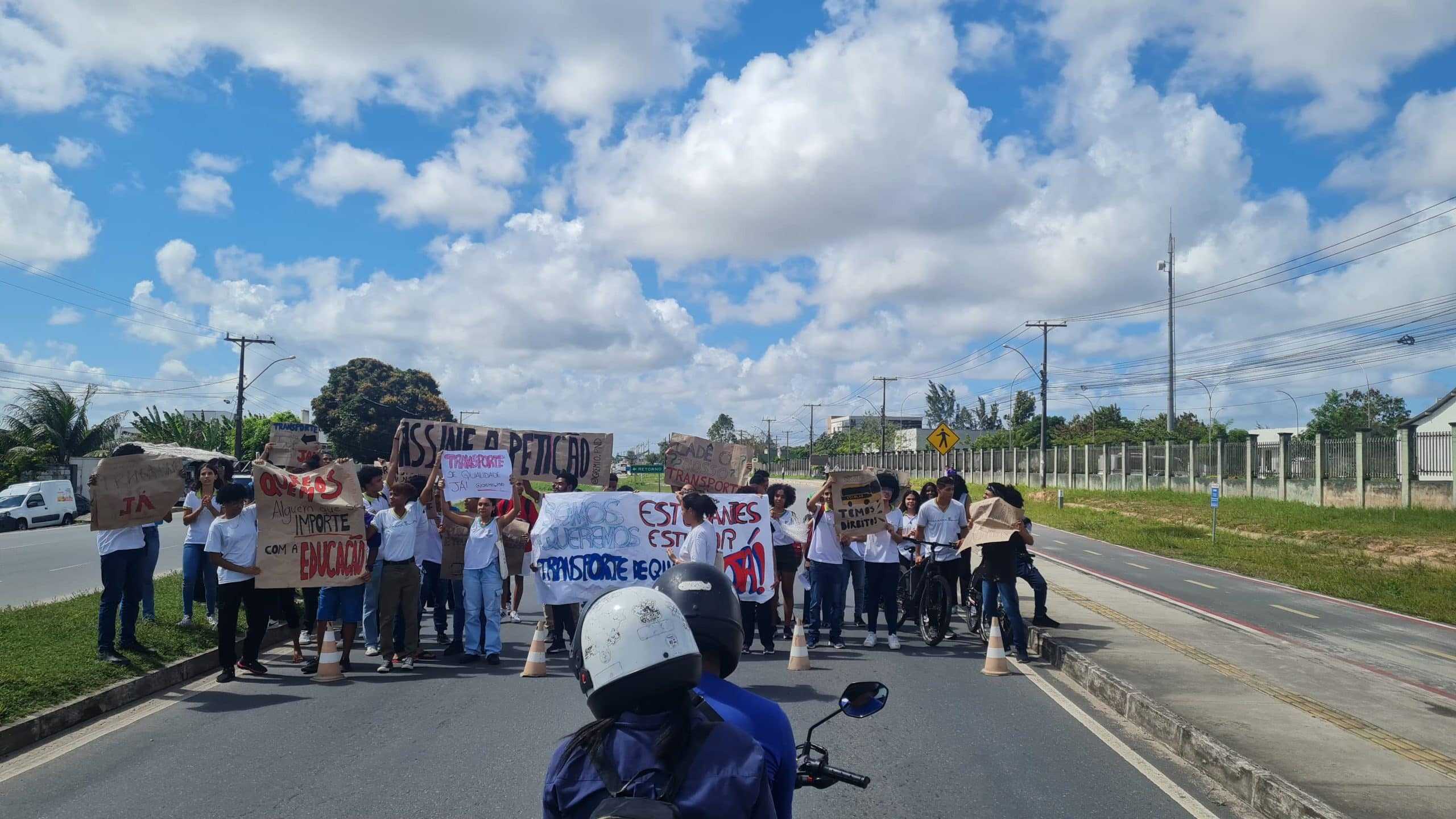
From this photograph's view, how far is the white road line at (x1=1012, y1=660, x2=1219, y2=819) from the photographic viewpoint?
5.76 meters

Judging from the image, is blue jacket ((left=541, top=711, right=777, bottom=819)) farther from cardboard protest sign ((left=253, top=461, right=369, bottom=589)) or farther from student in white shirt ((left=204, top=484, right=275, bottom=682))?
cardboard protest sign ((left=253, top=461, right=369, bottom=589))

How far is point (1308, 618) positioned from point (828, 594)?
7909 millimetres

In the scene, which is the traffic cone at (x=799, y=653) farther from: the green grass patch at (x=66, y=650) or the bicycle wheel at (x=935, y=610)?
the green grass patch at (x=66, y=650)

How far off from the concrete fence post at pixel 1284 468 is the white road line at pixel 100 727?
36.9 meters

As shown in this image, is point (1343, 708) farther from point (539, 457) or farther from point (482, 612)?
point (539, 457)

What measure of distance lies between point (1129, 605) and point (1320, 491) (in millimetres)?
25031

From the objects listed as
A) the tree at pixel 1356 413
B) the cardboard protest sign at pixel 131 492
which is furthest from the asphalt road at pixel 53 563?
the tree at pixel 1356 413

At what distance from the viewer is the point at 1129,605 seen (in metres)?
14.3

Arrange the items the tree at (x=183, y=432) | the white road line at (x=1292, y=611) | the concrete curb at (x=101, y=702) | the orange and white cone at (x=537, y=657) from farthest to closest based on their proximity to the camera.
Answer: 1. the tree at (x=183, y=432)
2. the white road line at (x=1292, y=611)
3. the orange and white cone at (x=537, y=657)
4. the concrete curb at (x=101, y=702)

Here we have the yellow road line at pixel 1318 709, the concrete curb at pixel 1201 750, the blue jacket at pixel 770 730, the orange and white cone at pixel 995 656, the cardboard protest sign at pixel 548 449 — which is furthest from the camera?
the cardboard protest sign at pixel 548 449

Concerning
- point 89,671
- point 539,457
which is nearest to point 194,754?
point 89,671

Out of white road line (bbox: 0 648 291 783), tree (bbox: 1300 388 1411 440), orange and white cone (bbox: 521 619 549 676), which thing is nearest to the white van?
white road line (bbox: 0 648 291 783)

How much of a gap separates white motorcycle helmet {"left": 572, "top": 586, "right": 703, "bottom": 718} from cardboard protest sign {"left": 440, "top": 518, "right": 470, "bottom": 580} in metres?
8.87

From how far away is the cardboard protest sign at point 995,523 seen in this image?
10.2m
